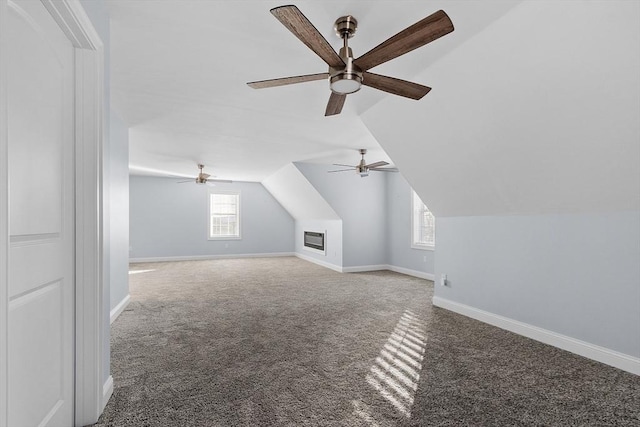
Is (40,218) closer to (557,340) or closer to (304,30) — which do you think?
(304,30)

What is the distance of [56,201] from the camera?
1.63 m

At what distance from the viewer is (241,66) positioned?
275cm

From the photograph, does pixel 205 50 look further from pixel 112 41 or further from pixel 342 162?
pixel 342 162

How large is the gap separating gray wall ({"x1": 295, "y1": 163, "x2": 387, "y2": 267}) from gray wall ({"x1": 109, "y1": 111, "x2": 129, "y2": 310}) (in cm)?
367

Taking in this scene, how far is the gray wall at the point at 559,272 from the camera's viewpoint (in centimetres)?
262

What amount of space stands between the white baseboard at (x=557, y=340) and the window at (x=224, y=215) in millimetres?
7389

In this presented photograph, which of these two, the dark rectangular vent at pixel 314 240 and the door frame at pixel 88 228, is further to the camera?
the dark rectangular vent at pixel 314 240

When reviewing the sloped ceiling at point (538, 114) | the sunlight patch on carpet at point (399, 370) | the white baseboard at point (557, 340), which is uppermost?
the sloped ceiling at point (538, 114)

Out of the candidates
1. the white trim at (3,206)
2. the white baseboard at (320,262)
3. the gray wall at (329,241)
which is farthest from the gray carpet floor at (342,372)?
the gray wall at (329,241)

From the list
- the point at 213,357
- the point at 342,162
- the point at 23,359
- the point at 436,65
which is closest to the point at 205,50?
the point at 436,65

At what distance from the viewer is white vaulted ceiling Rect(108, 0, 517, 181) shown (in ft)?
6.66

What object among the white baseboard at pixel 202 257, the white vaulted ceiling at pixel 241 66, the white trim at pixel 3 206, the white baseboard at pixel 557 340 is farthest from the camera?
the white baseboard at pixel 202 257

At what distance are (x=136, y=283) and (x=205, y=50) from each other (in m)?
4.95

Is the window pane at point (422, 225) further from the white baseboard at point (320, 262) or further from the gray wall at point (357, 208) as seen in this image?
the white baseboard at point (320, 262)
